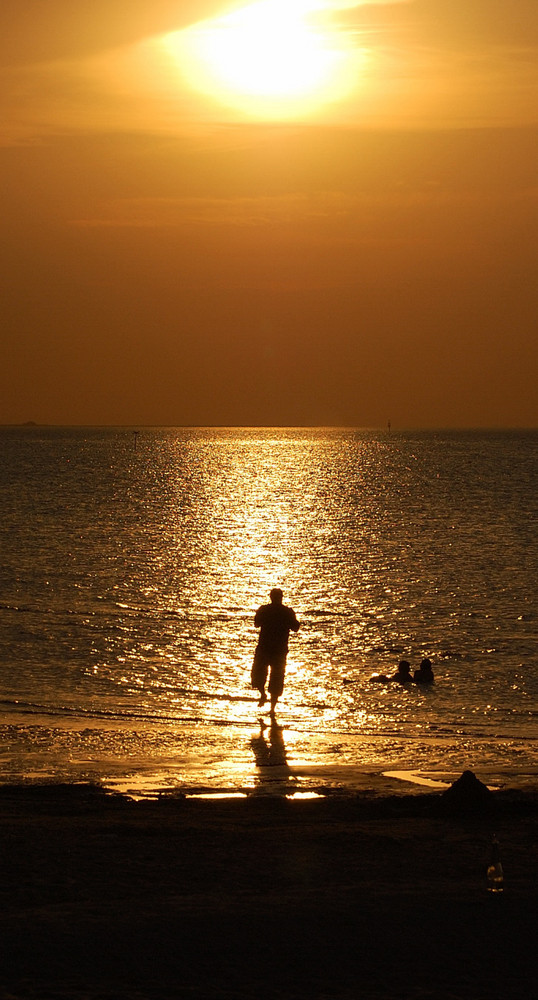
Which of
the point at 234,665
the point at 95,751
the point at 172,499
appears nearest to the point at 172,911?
the point at 95,751

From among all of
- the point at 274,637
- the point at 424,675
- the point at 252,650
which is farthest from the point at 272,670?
the point at 252,650

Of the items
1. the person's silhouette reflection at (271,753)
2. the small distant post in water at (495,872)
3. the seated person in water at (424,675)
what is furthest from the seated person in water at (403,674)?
the small distant post in water at (495,872)

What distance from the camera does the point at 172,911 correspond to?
267 inches

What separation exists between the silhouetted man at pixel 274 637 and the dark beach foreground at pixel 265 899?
18.7 ft

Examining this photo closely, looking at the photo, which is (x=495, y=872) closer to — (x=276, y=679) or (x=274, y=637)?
(x=274, y=637)

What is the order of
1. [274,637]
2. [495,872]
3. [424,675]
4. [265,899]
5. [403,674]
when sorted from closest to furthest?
[265,899] → [495,872] → [274,637] → [403,674] → [424,675]

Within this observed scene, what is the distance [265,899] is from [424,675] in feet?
44.3

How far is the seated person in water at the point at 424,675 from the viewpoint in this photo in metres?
20.1

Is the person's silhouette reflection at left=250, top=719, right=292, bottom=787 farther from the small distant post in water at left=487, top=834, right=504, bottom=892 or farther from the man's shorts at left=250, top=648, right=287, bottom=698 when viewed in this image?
the small distant post in water at left=487, top=834, right=504, bottom=892

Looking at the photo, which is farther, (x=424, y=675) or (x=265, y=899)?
(x=424, y=675)

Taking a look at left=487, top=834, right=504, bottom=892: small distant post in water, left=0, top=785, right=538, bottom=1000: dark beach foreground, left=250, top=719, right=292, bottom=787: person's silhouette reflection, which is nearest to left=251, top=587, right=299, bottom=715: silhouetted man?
left=250, top=719, right=292, bottom=787: person's silhouette reflection

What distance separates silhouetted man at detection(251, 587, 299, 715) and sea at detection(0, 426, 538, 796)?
2.00 ft

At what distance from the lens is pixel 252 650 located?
2320 centimetres

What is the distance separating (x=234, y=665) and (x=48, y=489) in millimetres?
79256
